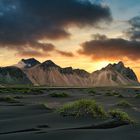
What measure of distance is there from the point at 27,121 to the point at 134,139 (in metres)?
5.58

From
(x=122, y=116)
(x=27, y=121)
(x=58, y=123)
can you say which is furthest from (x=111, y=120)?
(x=27, y=121)

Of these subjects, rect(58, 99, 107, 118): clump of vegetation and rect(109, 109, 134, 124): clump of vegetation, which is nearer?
rect(109, 109, 134, 124): clump of vegetation

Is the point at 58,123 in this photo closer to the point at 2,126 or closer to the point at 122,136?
the point at 2,126

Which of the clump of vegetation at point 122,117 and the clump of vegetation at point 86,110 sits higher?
the clump of vegetation at point 86,110

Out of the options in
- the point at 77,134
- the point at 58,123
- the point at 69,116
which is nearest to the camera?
the point at 77,134

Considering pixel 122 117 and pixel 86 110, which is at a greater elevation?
pixel 86 110

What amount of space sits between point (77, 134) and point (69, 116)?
5.06 meters

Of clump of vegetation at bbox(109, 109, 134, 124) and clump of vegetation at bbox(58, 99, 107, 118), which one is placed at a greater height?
clump of vegetation at bbox(58, 99, 107, 118)

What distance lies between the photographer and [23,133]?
11977 millimetres

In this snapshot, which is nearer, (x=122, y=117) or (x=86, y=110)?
(x=122, y=117)

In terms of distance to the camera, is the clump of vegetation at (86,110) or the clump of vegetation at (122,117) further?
the clump of vegetation at (86,110)

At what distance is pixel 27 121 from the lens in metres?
15.6

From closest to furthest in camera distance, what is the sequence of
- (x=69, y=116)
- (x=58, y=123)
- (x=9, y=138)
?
1. (x=9, y=138)
2. (x=58, y=123)
3. (x=69, y=116)

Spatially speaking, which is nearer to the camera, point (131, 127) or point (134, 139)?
point (134, 139)
